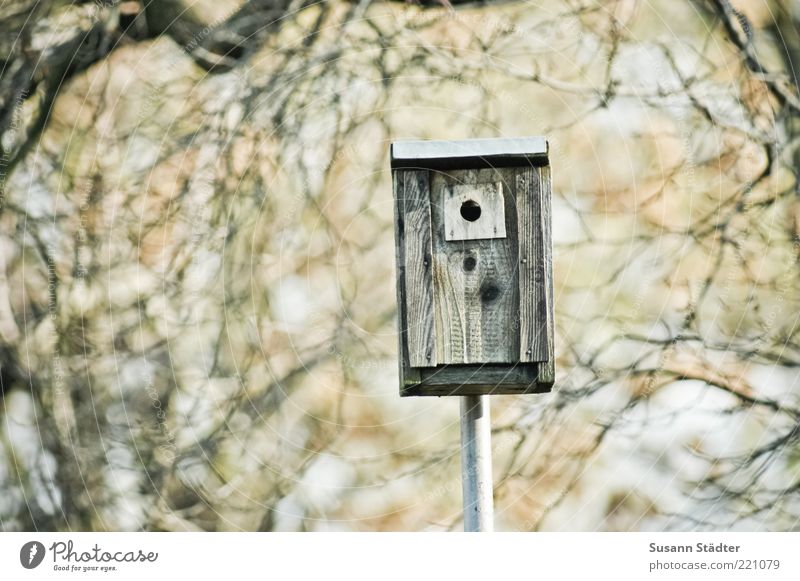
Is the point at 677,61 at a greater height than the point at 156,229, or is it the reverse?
the point at 677,61

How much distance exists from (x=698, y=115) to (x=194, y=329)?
2.70 m

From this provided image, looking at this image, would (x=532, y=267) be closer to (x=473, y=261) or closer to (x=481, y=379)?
(x=473, y=261)

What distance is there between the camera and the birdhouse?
183 inches

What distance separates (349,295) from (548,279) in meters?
2.68

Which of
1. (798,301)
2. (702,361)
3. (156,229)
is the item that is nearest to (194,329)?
(156,229)

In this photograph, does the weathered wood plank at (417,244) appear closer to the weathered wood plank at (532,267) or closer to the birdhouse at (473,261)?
the birdhouse at (473,261)

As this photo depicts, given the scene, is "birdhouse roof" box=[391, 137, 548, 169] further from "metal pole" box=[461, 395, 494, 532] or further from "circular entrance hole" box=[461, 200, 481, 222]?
"metal pole" box=[461, 395, 494, 532]

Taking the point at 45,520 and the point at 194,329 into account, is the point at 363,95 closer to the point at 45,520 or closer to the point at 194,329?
the point at 194,329

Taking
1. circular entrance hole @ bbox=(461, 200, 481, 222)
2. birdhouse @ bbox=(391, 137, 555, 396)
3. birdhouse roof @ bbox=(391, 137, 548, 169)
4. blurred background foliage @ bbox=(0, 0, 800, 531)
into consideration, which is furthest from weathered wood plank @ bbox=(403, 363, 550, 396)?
blurred background foliage @ bbox=(0, 0, 800, 531)

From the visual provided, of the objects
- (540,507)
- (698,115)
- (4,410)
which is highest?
(698,115)

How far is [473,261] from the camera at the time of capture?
4.77 metres

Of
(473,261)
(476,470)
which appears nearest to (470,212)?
(473,261)

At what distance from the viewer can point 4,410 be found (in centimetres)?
736
